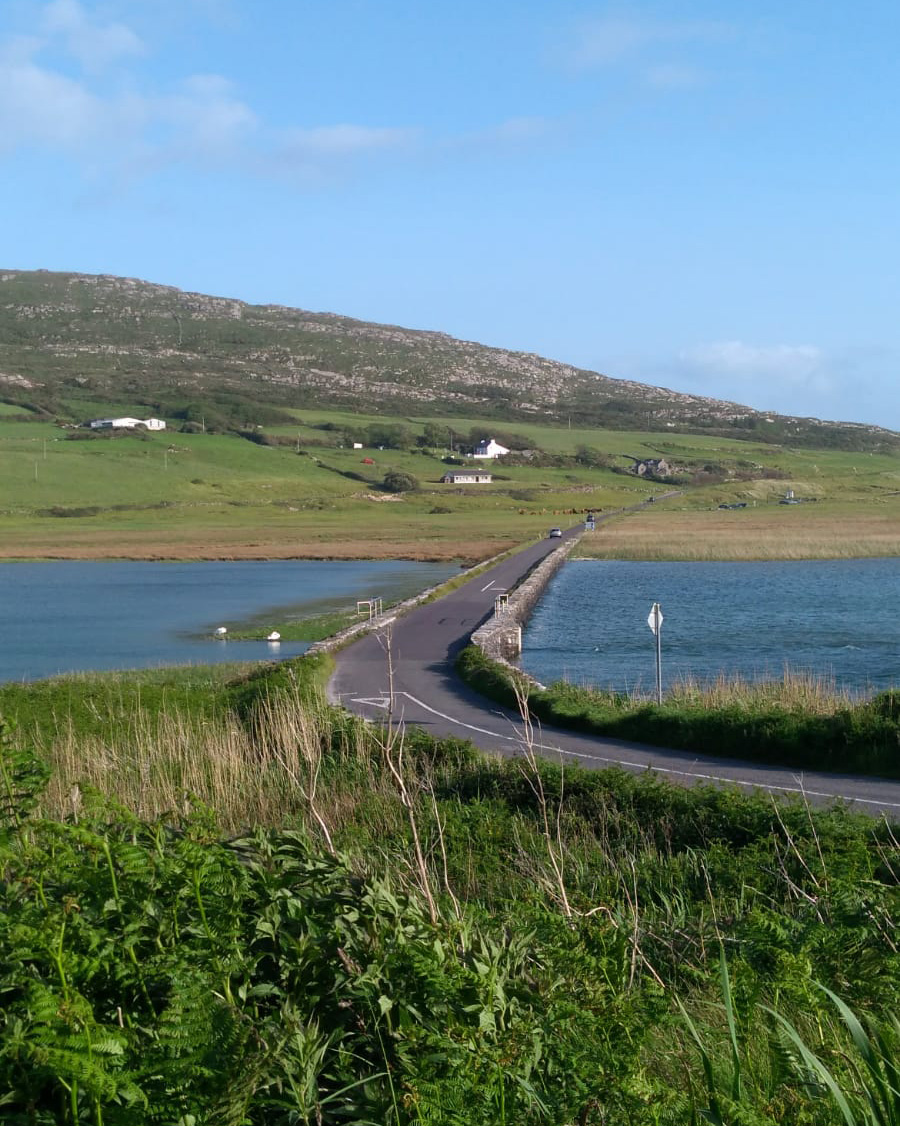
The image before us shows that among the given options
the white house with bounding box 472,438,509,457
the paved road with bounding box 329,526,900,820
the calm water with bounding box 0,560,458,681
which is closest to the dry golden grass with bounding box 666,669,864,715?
the paved road with bounding box 329,526,900,820

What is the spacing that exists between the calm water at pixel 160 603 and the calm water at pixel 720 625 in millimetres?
7665

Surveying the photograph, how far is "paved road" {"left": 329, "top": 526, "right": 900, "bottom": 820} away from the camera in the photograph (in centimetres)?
1443

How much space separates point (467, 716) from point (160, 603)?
3175cm

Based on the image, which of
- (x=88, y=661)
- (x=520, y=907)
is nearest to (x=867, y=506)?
(x=88, y=661)

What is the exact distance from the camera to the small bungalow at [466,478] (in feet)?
447

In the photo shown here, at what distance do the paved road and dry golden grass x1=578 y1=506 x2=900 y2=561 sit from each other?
31706mm

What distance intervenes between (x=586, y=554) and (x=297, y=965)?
63.8 m

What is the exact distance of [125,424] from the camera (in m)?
172

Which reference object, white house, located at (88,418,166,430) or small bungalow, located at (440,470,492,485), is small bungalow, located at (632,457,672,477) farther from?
white house, located at (88,418,166,430)

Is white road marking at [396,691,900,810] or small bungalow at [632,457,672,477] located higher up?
small bungalow at [632,457,672,477]

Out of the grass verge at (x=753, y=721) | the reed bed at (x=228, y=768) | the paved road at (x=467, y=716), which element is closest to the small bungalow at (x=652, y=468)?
the paved road at (x=467, y=716)

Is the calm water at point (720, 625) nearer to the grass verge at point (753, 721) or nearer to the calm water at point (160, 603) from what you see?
the grass verge at point (753, 721)

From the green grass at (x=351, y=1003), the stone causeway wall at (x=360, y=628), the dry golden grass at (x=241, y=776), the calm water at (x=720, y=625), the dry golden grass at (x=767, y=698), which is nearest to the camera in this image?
the green grass at (x=351, y=1003)

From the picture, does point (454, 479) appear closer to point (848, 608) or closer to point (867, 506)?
point (867, 506)
